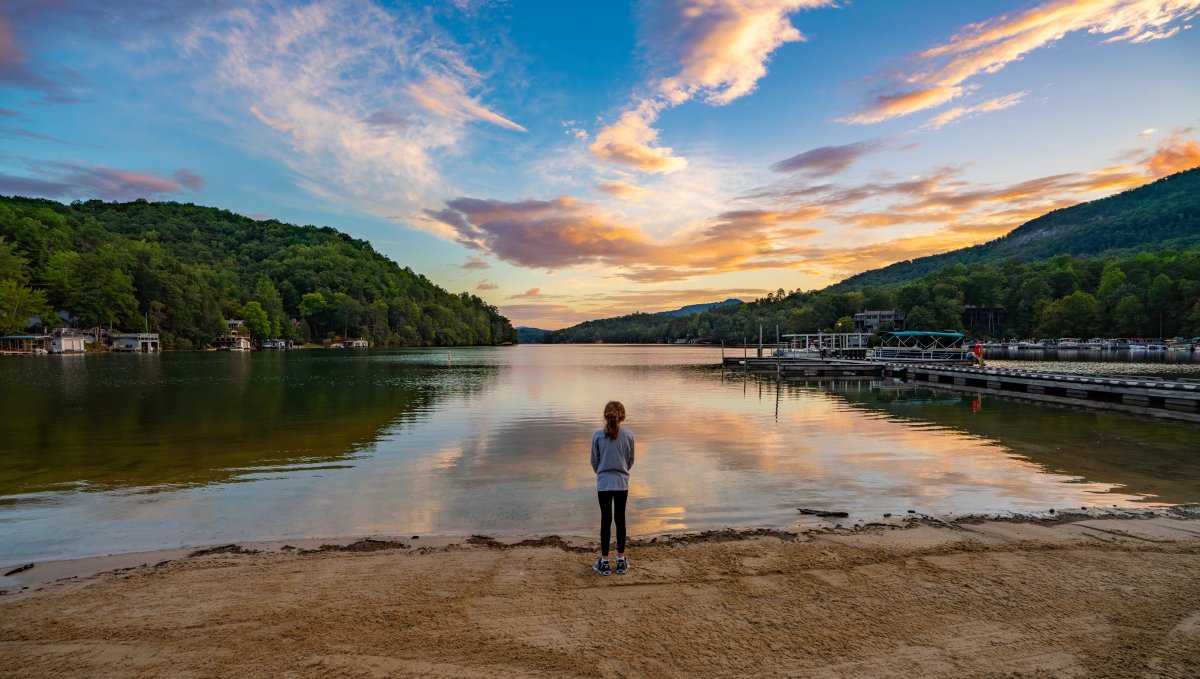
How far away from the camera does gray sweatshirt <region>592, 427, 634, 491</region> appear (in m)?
7.11

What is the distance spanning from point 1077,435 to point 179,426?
34.5 metres

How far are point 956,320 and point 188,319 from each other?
614ft

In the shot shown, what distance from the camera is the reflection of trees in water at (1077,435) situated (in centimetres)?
1429

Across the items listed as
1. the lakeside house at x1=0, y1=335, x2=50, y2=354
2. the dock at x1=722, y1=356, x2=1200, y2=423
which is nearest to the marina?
the dock at x1=722, y1=356, x2=1200, y2=423

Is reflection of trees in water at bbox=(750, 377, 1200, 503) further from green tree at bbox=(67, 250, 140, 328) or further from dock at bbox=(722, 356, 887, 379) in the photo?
green tree at bbox=(67, 250, 140, 328)

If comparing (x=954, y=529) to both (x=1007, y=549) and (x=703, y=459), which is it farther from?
(x=703, y=459)

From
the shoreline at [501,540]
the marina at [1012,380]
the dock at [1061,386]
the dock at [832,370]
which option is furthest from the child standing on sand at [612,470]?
the dock at [832,370]

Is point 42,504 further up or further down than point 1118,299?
further down

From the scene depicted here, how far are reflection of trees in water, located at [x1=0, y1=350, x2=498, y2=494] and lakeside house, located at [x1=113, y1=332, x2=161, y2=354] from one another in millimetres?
79751

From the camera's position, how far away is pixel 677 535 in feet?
29.7

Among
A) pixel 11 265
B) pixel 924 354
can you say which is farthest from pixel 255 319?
pixel 924 354

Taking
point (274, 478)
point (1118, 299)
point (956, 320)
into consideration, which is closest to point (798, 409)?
point (274, 478)

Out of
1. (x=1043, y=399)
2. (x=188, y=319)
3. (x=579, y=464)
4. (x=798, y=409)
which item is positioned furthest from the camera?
(x=188, y=319)

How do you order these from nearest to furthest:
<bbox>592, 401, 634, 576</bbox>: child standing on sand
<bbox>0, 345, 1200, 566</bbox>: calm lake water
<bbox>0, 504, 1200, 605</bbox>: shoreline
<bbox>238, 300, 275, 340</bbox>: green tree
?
1. <bbox>592, 401, 634, 576</bbox>: child standing on sand
2. <bbox>0, 504, 1200, 605</bbox>: shoreline
3. <bbox>0, 345, 1200, 566</bbox>: calm lake water
4. <bbox>238, 300, 275, 340</bbox>: green tree
